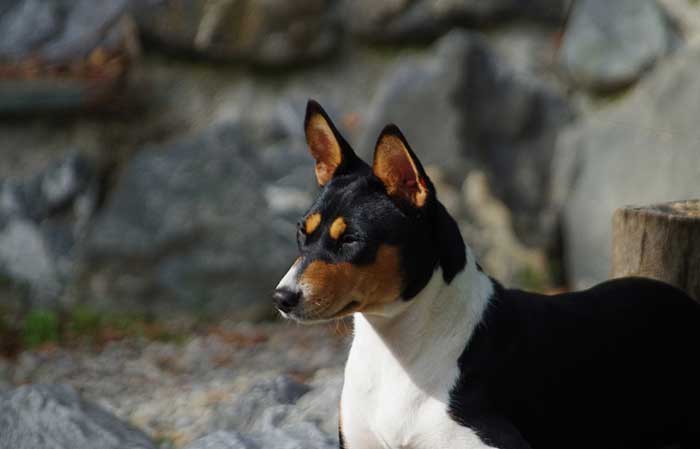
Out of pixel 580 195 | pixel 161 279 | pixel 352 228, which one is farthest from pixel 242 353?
pixel 352 228

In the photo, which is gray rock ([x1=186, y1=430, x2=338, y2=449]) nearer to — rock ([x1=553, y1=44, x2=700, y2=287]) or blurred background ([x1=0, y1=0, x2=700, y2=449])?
blurred background ([x1=0, y1=0, x2=700, y2=449])

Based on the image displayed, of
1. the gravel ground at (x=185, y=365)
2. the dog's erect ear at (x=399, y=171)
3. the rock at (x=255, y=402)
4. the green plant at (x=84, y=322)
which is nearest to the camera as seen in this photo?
the dog's erect ear at (x=399, y=171)

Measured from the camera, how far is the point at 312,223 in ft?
10.2

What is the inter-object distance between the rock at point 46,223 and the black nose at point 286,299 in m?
3.88

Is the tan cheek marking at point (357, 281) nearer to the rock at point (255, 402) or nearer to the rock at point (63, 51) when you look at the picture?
the rock at point (255, 402)

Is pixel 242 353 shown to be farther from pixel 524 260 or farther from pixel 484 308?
pixel 484 308

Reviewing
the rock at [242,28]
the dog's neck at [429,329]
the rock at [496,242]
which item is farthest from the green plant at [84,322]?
the dog's neck at [429,329]

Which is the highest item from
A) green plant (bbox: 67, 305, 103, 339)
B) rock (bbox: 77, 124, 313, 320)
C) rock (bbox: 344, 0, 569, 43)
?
rock (bbox: 344, 0, 569, 43)

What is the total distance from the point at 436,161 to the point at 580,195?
885 mm

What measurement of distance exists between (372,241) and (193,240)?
3669 mm

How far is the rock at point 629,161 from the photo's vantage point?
6234 mm

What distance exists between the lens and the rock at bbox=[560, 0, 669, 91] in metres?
6.58

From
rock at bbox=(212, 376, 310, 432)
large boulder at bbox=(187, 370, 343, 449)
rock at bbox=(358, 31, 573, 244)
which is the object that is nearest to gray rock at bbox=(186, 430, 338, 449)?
large boulder at bbox=(187, 370, 343, 449)

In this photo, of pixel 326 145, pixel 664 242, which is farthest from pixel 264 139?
pixel 326 145
